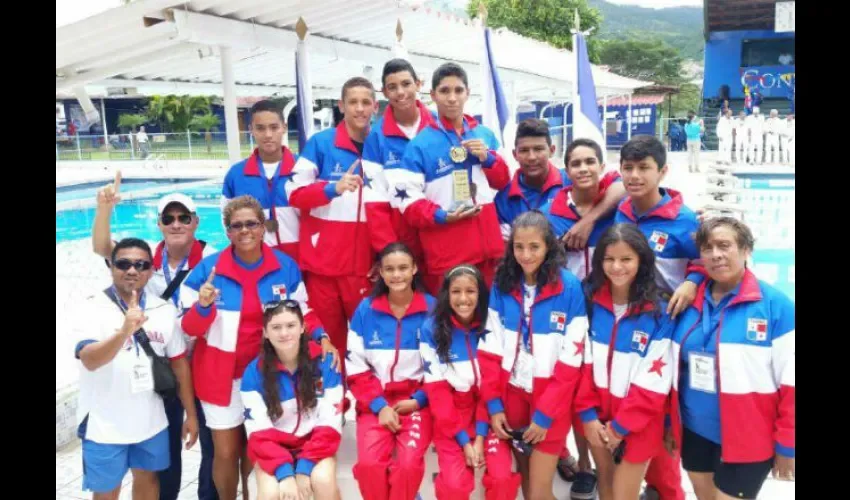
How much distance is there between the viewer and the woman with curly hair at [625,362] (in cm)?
296

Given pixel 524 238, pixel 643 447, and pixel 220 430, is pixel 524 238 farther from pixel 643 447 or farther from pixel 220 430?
pixel 220 430

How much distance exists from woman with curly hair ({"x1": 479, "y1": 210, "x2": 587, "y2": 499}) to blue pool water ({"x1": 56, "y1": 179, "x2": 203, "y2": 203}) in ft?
49.7

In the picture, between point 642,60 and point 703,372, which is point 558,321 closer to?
point 703,372

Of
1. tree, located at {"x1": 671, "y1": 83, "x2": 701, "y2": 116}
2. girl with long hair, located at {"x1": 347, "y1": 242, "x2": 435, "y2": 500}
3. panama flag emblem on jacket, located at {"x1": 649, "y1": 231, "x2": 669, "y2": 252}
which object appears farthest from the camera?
tree, located at {"x1": 671, "y1": 83, "x2": 701, "y2": 116}

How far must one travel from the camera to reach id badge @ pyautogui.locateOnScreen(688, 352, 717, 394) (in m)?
2.82

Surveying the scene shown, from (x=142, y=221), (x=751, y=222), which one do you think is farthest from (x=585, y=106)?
(x=142, y=221)

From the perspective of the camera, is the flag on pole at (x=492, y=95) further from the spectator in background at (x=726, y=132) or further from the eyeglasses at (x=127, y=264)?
the spectator in background at (x=726, y=132)

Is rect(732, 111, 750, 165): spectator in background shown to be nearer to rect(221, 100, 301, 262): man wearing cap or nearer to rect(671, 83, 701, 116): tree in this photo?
rect(221, 100, 301, 262): man wearing cap

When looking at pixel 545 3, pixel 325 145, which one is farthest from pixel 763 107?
pixel 325 145

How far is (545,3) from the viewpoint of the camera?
1267 inches

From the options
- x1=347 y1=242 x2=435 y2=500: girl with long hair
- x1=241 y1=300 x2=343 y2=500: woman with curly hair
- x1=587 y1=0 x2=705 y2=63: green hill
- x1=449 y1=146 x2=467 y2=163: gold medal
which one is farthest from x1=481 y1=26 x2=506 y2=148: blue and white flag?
x1=587 y1=0 x2=705 y2=63: green hill

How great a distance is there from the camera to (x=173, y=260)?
3.57 metres

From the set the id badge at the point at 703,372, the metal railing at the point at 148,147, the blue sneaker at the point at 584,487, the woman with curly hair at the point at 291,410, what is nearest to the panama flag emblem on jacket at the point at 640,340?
the id badge at the point at 703,372

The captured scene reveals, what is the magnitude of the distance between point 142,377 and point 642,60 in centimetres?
5946
